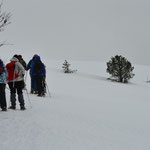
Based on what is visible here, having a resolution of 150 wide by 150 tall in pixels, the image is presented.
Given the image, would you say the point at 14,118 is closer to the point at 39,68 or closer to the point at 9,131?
the point at 9,131

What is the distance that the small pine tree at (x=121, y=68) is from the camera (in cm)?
3075

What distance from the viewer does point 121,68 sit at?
30953 millimetres

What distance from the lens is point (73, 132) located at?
4.06 meters

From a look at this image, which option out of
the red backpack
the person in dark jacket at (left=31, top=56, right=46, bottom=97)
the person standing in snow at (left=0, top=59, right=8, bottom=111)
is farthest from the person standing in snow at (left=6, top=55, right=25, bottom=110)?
the person in dark jacket at (left=31, top=56, right=46, bottom=97)

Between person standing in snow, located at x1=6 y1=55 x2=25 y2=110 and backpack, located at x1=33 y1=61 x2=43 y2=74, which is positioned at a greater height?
backpack, located at x1=33 y1=61 x2=43 y2=74

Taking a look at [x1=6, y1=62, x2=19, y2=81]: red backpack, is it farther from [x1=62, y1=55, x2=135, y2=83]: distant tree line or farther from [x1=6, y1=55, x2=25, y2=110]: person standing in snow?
[x1=62, y1=55, x2=135, y2=83]: distant tree line

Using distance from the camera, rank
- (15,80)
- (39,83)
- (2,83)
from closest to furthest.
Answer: (2,83)
(15,80)
(39,83)

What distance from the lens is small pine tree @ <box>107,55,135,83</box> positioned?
3075 cm

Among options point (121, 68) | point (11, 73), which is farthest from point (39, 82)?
point (121, 68)

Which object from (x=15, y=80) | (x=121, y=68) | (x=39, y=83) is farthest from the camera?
(x=121, y=68)

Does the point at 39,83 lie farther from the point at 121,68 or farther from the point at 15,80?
the point at 121,68

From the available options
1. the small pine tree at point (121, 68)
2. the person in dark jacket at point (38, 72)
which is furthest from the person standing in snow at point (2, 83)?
the small pine tree at point (121, 68)

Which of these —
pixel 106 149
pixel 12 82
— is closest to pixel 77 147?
pixel 106 149

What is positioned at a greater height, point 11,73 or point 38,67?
point 38,67
